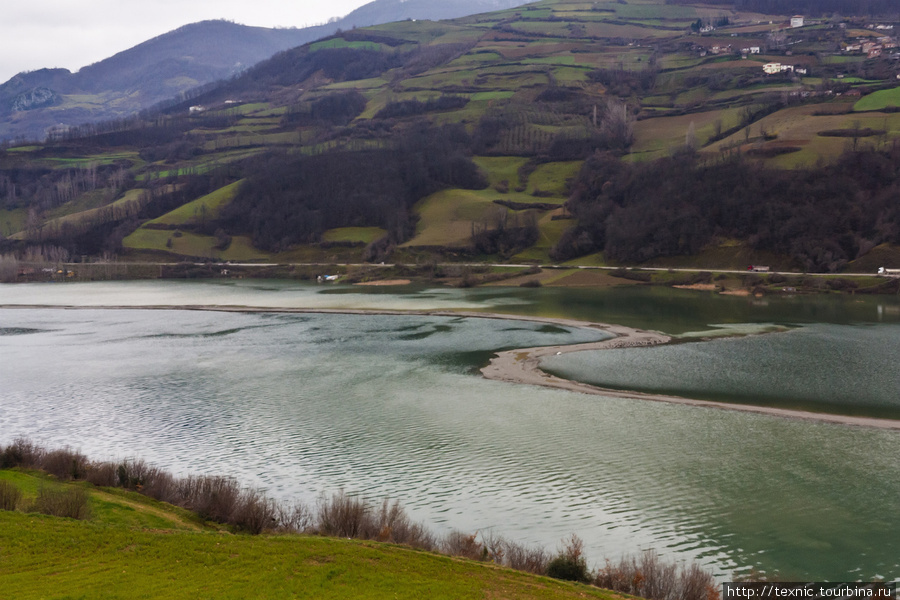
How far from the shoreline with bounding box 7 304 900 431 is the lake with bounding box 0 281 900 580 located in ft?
4.20

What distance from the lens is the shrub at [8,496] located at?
20.2 m

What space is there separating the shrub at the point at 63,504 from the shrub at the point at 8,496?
495 mm

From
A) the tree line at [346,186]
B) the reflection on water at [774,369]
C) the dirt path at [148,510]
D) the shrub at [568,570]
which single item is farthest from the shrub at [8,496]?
the tree line at [346,186]

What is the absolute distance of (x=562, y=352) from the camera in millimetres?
53906

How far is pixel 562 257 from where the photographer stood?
372 feet

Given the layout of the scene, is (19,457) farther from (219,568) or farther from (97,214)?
(97,214)

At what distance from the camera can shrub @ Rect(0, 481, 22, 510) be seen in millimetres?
20203

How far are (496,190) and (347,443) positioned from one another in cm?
10883

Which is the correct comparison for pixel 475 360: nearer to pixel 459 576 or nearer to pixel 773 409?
pixel 773 409

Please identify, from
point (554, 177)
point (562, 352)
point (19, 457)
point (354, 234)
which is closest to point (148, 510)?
point (19, 457)

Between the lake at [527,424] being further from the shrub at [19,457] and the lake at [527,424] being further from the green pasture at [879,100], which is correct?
the green pasture at [879,100]

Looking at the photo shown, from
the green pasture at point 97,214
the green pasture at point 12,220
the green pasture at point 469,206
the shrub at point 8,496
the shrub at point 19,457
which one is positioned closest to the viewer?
the shrub at point 8,496

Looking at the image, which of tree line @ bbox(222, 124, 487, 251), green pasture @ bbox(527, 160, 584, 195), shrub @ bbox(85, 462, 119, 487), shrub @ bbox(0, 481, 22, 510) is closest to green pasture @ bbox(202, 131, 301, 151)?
tree line @ bbox(222, 124, 487, 251)

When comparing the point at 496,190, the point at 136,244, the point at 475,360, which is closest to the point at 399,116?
the point at 496,190
